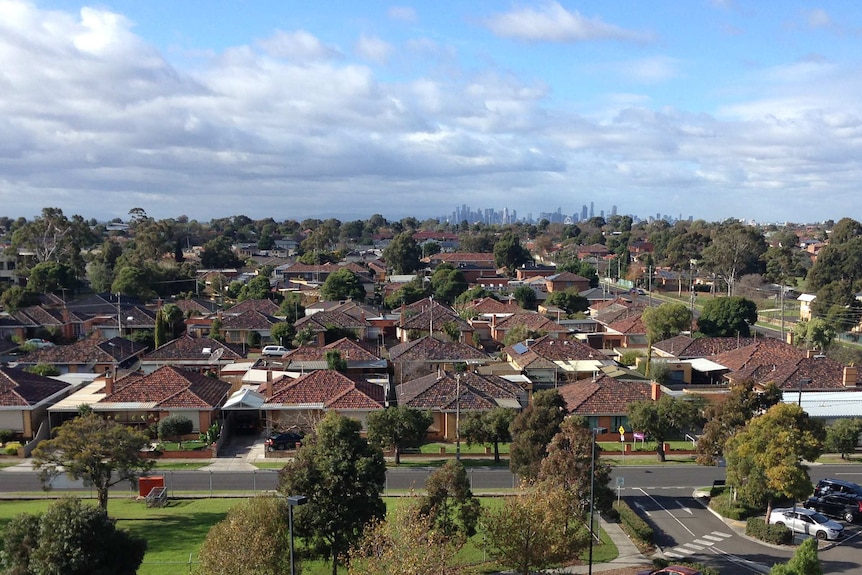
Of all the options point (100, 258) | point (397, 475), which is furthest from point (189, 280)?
point (397, 475)

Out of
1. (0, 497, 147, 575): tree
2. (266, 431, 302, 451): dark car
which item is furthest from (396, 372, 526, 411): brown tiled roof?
(0, 497, 147, 575): tree

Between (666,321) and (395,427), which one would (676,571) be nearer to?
(395,427)

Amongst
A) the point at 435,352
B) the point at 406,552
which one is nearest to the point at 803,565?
the point at 406,552

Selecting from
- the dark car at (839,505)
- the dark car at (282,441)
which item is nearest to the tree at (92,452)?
the dark car at (282,441)

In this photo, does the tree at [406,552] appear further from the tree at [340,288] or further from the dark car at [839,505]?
the tree at [340,288]

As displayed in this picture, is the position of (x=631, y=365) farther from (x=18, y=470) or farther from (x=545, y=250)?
(x=545, y=250)

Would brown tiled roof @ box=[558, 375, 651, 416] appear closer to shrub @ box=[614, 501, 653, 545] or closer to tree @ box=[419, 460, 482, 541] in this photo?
shrub @ box=[614, 501, 653, 545]
